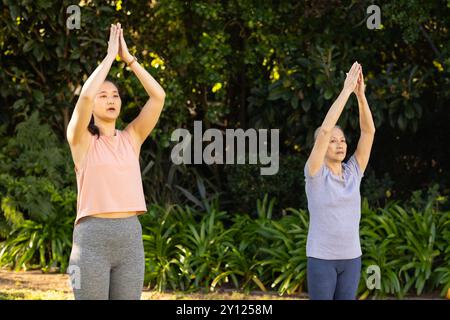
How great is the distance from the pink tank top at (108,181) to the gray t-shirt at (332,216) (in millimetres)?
949

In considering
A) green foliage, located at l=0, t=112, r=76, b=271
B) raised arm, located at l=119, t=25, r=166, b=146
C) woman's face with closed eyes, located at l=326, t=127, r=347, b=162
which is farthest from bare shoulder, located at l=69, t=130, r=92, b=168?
green foliage, located at l=0, t=112, r=76, b=271

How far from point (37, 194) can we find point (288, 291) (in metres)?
2.50

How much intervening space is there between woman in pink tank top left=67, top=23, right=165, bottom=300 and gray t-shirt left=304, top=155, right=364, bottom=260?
95cm

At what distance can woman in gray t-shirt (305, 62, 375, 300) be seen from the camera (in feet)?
13.1

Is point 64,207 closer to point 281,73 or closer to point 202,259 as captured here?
point 202,259

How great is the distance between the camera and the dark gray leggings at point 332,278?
13.0 feet

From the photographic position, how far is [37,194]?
24.6ft

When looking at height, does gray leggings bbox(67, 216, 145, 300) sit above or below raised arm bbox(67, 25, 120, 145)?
below

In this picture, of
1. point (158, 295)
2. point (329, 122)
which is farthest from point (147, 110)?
point (158, 295)

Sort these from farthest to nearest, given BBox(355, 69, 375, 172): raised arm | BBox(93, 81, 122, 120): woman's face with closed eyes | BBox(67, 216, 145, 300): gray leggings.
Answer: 1. BBox(355, 69, 375, 172): raised arm
2. BBox(93, 81, 122, 120): woman's face with closed eyes
3. BBox(67, 216, 145, 300): gray leggings

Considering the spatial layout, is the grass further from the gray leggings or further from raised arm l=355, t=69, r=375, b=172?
the gray leggings

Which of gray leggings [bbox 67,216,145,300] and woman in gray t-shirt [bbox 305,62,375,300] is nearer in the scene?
gray leggings [bbox 67,216,145,300]

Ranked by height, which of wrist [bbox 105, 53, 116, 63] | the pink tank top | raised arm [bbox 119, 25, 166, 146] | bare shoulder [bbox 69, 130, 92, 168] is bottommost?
the pink tank top

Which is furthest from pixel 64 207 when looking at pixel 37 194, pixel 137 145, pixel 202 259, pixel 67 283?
pixel 137 145
